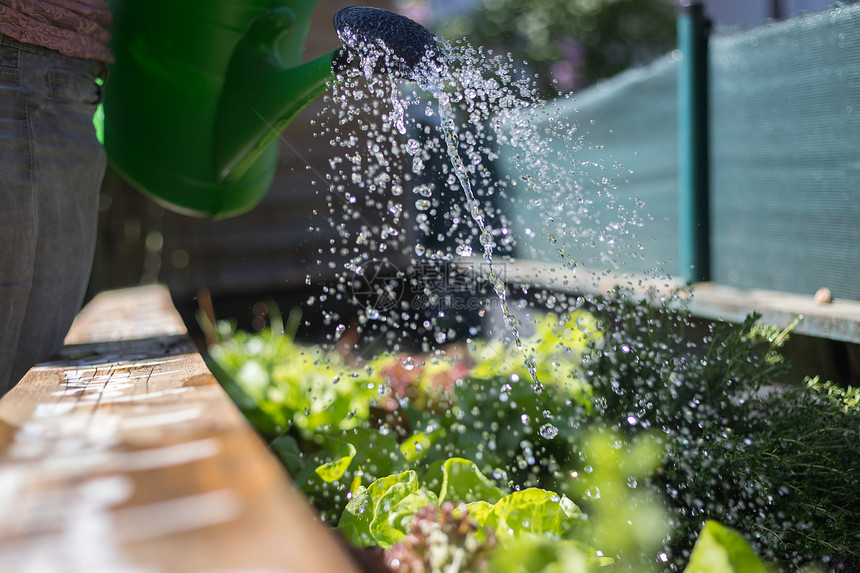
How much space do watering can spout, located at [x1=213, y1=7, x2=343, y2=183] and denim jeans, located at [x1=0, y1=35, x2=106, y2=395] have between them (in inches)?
10.0

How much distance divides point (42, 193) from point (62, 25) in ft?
1.00

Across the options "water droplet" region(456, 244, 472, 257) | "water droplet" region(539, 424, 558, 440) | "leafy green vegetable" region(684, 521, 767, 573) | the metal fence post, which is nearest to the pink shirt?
"water droplet" region(456, 244, 472, 257)

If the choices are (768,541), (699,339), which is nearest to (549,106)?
(699,339)

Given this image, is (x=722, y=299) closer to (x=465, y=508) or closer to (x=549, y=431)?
(x=549, y=431)

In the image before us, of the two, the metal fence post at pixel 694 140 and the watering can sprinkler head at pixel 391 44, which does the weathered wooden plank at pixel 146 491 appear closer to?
the watering can sprinkler head at pixel 391 44

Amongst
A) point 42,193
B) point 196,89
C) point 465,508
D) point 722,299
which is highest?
point 196,89

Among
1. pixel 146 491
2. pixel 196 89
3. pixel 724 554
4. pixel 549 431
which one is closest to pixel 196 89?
pixel 196 89

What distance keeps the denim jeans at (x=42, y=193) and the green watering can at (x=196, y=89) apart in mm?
157

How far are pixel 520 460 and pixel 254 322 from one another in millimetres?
2657

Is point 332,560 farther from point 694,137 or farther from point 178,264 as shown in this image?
point 178,264

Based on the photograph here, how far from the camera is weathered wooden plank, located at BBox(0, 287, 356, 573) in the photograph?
387 millimetres

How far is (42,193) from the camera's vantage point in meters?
1.12

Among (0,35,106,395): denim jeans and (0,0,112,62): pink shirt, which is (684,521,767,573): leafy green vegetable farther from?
(0,0,112,62): pink shirt

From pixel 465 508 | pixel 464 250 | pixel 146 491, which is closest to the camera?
pixel 146 491
